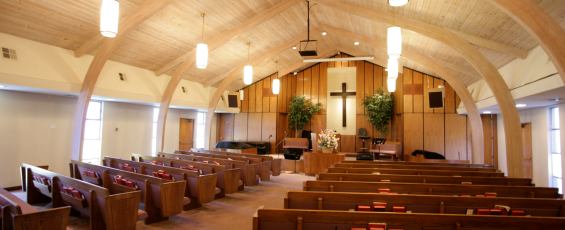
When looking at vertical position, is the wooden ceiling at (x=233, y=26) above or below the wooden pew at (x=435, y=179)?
above

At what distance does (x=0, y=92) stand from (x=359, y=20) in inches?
334

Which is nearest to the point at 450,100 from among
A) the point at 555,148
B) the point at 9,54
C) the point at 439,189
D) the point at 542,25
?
the point at 555,148

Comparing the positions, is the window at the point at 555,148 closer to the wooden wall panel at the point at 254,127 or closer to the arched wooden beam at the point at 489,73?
the arched wooden beam at the point at 489,73

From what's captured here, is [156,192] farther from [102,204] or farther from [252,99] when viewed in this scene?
[252,99]

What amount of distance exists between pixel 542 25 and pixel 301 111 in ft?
30.1

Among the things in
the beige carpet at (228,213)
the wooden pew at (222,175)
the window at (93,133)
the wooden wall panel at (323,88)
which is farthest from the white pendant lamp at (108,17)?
the wooden wall panel at (323,88)

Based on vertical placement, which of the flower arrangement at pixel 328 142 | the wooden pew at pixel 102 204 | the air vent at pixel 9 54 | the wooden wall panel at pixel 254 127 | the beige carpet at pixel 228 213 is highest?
the air vent at pixel 9 54

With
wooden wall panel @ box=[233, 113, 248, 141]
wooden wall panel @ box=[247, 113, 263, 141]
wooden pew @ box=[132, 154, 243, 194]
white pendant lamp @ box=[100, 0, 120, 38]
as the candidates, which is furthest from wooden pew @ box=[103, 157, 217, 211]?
wooden wall panel @ box=[233, 113, 248, 141]

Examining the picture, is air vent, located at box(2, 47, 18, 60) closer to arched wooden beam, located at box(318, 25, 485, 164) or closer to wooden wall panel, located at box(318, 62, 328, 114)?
arched wooden beam, located at box(318, 25, 485, 164)

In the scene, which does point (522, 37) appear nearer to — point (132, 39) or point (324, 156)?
point (324, 156)

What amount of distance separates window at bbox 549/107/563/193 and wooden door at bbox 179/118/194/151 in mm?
11274

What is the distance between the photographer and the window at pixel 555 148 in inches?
242

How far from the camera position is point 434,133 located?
10.0 metres

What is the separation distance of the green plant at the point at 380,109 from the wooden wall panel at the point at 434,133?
4.92 feet
